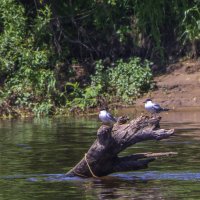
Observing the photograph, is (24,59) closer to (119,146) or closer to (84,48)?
(84,48)

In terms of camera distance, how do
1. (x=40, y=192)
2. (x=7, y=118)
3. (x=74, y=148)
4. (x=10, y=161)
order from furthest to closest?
(x=7, y=118)
(x=74, y=148)
(x=10, y=161)
(x=40, y=192)

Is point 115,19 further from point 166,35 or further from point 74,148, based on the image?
point 74,148

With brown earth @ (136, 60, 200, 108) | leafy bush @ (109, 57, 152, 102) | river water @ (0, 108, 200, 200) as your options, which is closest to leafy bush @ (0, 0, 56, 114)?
leafy bush @ (109, 57, 152, 102)

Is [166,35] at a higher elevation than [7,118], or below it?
higher

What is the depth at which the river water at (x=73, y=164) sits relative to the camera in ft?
38.4

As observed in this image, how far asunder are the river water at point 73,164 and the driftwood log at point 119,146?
0.64 ft

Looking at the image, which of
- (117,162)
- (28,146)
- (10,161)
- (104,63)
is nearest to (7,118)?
(104,63)

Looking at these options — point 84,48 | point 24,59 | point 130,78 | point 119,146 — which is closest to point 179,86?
point 130,78

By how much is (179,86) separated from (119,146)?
12.2m

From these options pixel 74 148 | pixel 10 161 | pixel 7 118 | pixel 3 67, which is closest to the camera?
pixel 10 161

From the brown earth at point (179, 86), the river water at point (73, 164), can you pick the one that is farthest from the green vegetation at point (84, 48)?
the river water at point (73, 164)

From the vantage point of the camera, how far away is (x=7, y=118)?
23453 millimetres

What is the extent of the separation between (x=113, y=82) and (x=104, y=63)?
1767 mm

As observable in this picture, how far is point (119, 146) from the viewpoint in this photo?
1233cm
